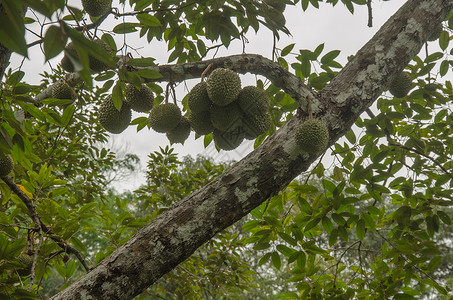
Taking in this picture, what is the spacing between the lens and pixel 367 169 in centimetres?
183

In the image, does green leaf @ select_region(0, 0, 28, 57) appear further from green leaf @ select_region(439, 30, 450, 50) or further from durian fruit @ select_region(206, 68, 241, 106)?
green leaf @ select_region(439, 30, 450, 50)

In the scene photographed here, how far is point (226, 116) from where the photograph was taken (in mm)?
1658

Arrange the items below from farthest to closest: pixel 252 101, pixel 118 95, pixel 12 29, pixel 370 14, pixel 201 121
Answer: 1. pixel 370 14
2. pixel 201 121
3. pixel 252 101
4. pixel 118 95
5. pixel 12 29

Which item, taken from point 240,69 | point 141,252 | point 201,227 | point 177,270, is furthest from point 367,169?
point 177,270

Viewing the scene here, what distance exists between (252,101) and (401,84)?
39.5 inches

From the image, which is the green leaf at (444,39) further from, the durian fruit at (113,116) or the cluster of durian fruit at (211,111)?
the durian fruit at (113,116)

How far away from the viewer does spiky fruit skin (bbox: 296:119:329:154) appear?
132 cm

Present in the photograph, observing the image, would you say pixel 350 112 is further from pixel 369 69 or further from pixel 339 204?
pixel 339 204

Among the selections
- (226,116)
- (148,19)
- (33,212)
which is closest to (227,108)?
(226,116)

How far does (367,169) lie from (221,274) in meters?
1.60

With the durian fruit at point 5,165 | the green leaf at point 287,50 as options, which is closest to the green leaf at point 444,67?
the green leaf at point 287,50

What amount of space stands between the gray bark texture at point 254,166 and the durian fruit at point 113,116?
1.06ft

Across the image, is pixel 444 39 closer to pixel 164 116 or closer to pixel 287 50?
pixel 287 50

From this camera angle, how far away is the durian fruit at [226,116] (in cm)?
166
